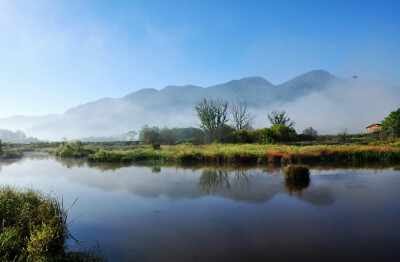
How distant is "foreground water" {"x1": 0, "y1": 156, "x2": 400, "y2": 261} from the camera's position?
527 cm

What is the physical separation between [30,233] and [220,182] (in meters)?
8.77

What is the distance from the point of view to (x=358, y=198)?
895 centimetres

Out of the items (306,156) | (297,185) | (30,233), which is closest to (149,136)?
(306,156)

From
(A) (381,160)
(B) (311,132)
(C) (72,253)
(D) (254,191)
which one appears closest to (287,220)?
(D) (254,191)

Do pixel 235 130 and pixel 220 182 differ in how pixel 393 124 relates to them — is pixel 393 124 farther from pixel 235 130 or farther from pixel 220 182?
pixel 220 182

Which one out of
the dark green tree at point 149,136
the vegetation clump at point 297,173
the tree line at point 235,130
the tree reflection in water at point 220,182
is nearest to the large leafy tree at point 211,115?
the tree line at point 235,130

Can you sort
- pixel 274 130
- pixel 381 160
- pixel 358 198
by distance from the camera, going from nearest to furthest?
pixel 358 198 < pixel 381 160 < pixel 274 130

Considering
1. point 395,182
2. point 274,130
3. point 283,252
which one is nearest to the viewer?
point 283,252

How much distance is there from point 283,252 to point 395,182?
29.6 ft

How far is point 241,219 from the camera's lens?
7.18m

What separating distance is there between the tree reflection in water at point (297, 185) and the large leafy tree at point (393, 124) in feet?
84.6

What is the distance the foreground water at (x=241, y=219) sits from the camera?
5273mm

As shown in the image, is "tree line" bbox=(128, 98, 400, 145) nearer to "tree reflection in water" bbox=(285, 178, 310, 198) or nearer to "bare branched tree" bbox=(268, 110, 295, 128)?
"bare branched tree" bbox=(268, 110, 295, 128)

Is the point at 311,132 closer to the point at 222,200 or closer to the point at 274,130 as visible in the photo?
the point at 274,130
